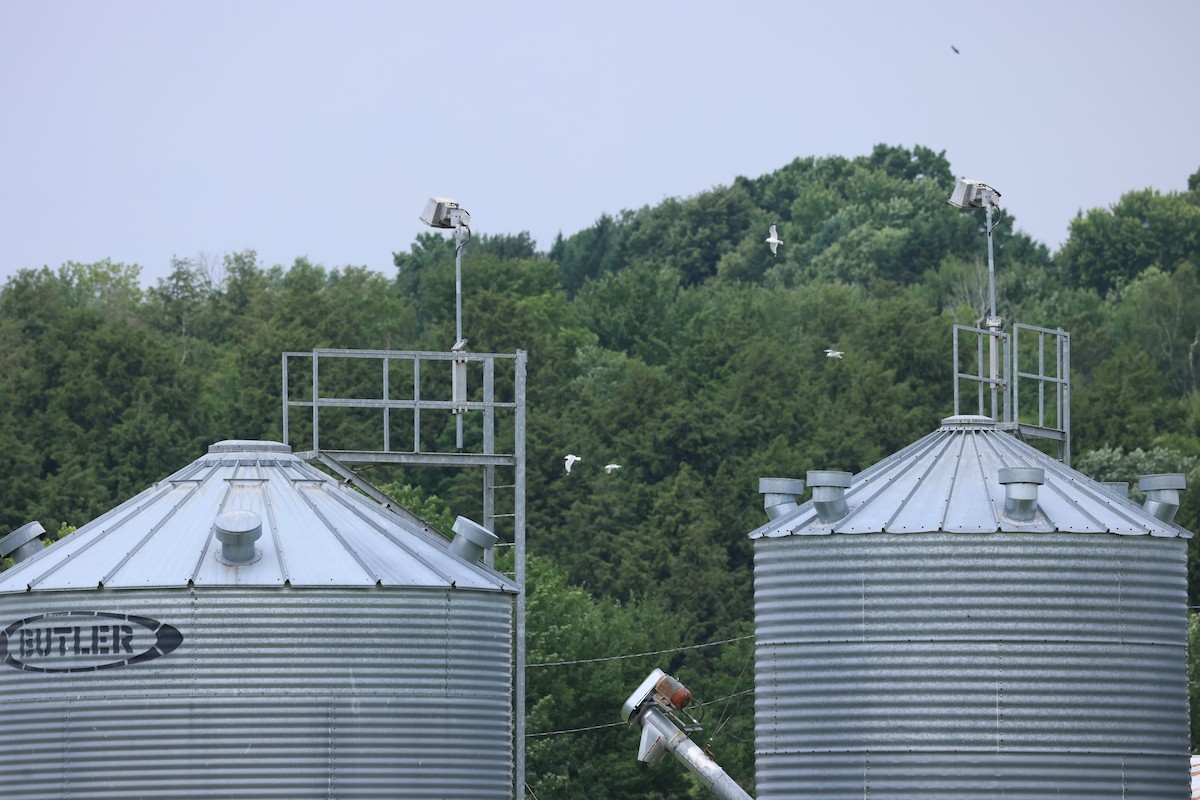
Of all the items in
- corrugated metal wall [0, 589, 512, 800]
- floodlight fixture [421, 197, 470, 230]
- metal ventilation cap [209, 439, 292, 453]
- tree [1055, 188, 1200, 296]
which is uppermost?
tree [1055, 188, 1200, 296]

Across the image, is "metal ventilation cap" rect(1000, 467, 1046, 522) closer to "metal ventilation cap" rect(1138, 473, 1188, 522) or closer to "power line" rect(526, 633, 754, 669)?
"metal ventilation cap" rect(1138, 473, 1188, 522)

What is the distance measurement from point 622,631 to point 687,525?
14.0 meters

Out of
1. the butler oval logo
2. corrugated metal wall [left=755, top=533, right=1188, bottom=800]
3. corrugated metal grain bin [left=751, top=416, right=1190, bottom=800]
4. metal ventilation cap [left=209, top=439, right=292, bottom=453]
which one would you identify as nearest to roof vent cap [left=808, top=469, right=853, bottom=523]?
corrugated metal grain bin [left=751, top=416, right=1190, bottom=800]

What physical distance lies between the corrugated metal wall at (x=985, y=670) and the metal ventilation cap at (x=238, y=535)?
26.7 ft

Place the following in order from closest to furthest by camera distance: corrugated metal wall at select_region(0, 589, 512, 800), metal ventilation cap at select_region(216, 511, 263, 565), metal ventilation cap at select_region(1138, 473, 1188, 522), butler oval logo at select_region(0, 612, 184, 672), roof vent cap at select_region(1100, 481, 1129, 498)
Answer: corrugated metal wall at select_region(0, 589, 512, 800) → butler oval logo at select_region(0, 612, 184, 672) → metal ventilation cap at select_region(216, 511, 263, 565) → metal ventilation cap at select_region(1138, 473, 1188, 522) → roof vent cap at select_region(1100, 481, 1129, 498)

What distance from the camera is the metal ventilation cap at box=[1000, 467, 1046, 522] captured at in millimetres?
34594

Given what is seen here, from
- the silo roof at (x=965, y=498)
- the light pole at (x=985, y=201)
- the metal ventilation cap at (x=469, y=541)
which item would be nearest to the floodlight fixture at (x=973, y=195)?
the light pole at (x=985, y=201)

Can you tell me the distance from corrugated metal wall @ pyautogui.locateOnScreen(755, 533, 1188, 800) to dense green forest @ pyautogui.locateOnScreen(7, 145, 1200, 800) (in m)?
36.7

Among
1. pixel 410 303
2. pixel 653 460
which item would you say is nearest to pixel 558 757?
pixel 653 460

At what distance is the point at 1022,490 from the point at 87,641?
13.8m

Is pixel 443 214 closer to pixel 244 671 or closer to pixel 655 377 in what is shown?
pixel 244 671

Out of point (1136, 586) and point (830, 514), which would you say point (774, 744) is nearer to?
point (830, 514)

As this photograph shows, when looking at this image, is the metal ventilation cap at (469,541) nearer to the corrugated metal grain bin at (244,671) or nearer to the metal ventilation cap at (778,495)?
the corrugated metal grain bin at (244,671)

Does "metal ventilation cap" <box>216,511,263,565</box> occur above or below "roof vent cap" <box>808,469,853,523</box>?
below
